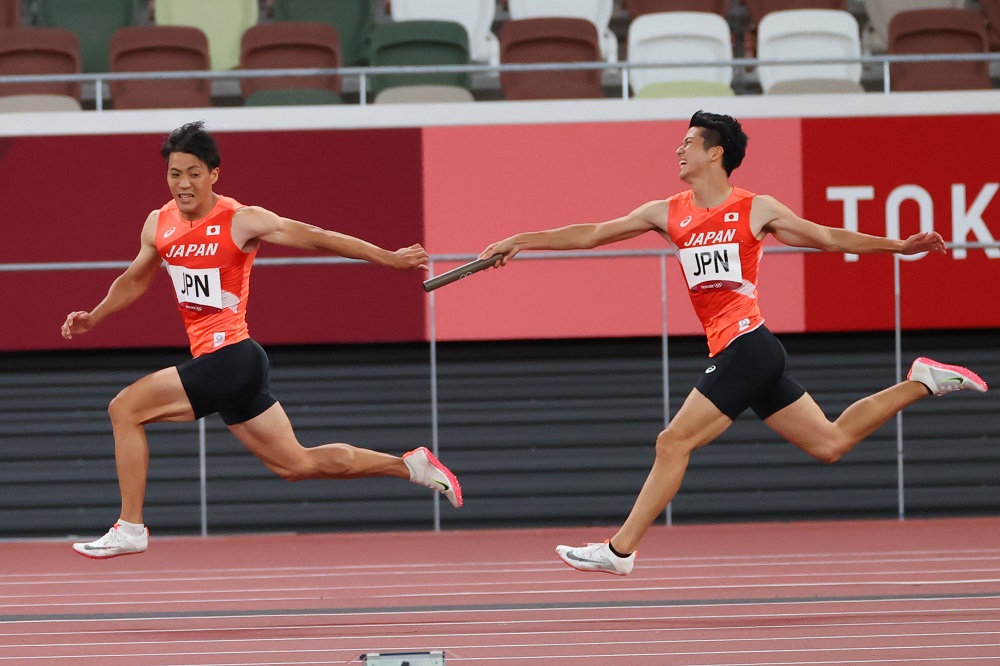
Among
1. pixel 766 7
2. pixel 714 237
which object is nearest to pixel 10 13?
pixel 766 7

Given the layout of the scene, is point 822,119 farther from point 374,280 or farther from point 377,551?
point 377,551

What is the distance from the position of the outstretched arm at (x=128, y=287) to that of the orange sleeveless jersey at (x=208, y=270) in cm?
11

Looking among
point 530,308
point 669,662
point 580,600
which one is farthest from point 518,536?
point 669,662

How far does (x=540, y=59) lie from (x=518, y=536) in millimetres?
3827

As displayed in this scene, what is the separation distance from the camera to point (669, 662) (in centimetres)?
468

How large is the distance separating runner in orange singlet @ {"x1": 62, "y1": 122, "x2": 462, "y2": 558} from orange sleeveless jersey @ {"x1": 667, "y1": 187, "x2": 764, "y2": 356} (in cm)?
113

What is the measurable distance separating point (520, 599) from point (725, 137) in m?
2.40

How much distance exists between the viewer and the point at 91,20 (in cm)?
1097

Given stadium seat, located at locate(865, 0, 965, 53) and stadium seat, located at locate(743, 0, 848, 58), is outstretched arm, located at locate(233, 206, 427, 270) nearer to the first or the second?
stadium seat, located at locate(743, 0, 848, 58)

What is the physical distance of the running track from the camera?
4.96 metres

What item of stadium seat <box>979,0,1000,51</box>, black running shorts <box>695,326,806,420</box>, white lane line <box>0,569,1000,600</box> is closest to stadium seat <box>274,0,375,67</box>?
stadium seat <box>979,0,1000,51</box>

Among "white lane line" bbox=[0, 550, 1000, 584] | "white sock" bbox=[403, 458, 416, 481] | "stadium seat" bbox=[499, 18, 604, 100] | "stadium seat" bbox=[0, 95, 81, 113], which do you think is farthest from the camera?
"stadium seat" bbox=[499, 18, 604, 100]

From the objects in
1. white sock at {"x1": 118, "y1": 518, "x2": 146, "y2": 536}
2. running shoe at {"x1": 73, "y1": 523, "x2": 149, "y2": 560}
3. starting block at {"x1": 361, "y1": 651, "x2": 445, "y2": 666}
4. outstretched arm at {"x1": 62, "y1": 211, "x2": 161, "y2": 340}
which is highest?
outstretched arm at {"x1": 62, "y1": 211, "x2": 161, "y2": 340}

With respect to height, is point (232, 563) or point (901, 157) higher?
point (901, 157)
